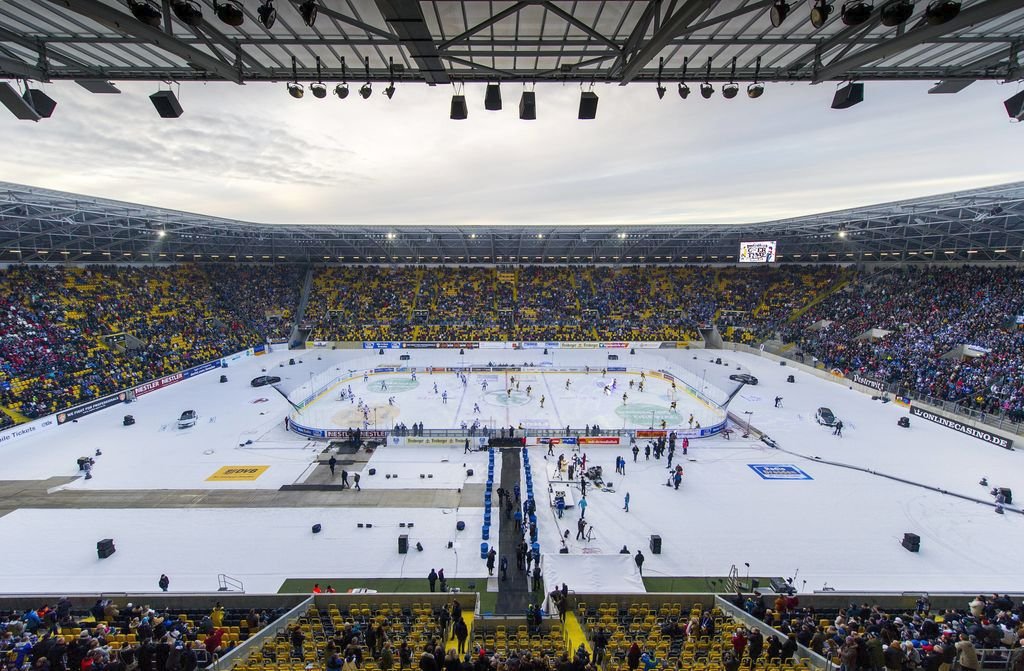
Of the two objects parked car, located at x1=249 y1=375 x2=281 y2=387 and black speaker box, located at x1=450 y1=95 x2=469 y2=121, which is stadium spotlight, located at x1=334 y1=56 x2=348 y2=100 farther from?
parked car, located at x1=249 y1=375 x2=281 y2=387

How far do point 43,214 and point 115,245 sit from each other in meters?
16.0

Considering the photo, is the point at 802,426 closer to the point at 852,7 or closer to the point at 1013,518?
the point at 1013,518

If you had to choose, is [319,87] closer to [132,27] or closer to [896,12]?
[132,27]

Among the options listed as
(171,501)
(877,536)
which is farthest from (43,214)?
(877,536)

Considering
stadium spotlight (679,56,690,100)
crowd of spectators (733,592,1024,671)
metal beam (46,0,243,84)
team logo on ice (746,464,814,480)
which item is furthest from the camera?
team logo on ice (746,464,814,480)

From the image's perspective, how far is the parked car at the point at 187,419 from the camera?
26047 millimetres

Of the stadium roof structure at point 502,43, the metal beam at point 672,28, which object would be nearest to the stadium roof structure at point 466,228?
the stadium roof structure at point 502,43

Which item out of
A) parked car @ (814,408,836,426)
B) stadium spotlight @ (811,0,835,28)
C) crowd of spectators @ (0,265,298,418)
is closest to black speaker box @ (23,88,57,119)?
stadium spotlight @ (811,0,835,28)

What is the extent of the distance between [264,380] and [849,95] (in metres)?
37.6

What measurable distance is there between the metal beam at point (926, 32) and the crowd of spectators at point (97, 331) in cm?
3880

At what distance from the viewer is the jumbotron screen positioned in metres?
47.3

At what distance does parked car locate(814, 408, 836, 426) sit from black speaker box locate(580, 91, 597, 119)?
86.6 feet

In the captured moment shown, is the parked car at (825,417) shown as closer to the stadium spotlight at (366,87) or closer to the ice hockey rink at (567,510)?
the ice hockey rink at (567,510)

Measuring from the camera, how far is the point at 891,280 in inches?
1811
